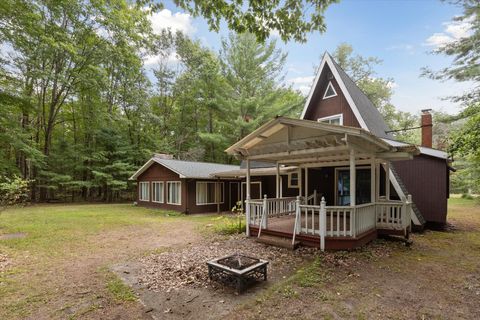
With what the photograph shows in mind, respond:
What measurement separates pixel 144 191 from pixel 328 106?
14582mm

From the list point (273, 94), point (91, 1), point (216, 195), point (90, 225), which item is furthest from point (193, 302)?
point (91, 1)

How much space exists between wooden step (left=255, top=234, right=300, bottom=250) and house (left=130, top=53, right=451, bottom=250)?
0.09 metres

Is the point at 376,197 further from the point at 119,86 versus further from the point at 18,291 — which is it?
the point at 119,86

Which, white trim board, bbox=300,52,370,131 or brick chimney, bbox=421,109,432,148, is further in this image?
brick chimney, bbox=421,109,432,148

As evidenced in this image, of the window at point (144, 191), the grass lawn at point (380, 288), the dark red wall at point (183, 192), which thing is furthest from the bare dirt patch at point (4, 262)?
the window at point (144, 191)

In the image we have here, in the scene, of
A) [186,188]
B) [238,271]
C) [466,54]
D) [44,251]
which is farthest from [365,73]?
[44,251]

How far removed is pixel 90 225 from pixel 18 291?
6.96 metres

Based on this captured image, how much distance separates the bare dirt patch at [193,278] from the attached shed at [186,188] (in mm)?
8027

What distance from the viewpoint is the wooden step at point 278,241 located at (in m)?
6.57

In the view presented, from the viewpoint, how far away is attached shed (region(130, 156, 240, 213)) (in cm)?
1512

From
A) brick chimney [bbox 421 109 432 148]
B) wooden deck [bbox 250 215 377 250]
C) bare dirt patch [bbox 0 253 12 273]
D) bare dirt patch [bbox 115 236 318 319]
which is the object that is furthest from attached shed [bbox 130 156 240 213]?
brick chimney [bbox 421 109 432 148]

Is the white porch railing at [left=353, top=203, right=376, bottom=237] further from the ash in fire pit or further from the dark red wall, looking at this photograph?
the dark red wall

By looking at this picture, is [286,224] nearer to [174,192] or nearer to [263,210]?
[263,210]

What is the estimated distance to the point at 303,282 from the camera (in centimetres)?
455
